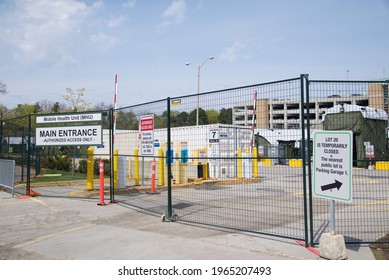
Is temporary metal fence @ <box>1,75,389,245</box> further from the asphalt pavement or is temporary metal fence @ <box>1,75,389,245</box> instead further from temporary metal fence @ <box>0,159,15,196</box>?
temporary metal fence @ <box>0,159,15,196</box>

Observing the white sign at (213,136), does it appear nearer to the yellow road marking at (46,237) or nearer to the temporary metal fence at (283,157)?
the temporary metal fence at (283,157)

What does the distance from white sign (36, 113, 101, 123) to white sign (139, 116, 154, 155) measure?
1660mm

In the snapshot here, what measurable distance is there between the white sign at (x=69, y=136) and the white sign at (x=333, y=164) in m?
7.35

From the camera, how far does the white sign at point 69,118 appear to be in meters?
11.3

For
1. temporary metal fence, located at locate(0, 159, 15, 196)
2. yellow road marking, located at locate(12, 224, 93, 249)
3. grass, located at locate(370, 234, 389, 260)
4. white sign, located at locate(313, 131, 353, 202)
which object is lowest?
yellow road marking, located at locate(12, 224, 93, 249)

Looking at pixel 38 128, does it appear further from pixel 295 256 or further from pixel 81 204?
pixel 295 256

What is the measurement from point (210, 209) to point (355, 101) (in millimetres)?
4772

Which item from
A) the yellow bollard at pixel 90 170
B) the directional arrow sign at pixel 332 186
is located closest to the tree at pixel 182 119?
the directional arrow sign at pixel 332 186

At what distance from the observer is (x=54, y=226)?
8117 mm

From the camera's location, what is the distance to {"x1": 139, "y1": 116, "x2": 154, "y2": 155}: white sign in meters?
10.2

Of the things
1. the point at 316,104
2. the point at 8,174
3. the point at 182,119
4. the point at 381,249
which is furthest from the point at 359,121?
the point at 8,174

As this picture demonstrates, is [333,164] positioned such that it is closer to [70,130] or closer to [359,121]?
[359,121]

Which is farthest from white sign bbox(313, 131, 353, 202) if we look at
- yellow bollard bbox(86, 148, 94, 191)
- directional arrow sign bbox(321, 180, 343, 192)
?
yellow bollard bbox(86, 148, 94, 191)

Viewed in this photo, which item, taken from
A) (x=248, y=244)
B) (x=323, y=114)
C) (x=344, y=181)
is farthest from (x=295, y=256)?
(x=323, y=114)
